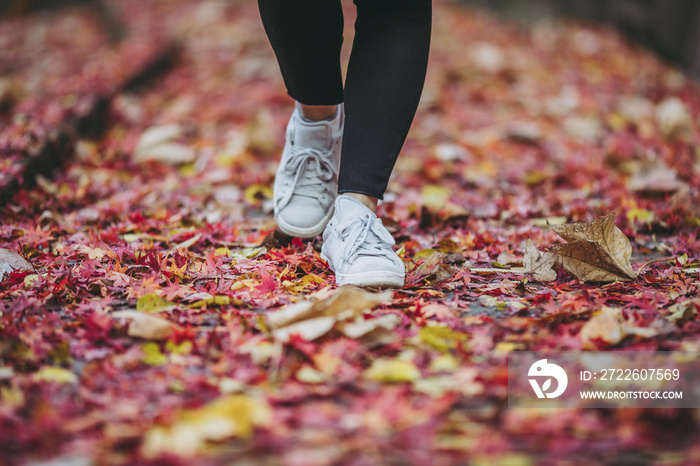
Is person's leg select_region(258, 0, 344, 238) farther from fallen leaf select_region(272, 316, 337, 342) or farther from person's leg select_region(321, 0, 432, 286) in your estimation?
fallen leaf select_region(272, 316, 337, 342)

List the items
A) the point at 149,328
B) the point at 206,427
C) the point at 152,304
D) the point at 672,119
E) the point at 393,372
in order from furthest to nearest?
the point at 672,119 → the point at 152,304 → the point at 149,328 → the point at 393,372 → the point at 206,427

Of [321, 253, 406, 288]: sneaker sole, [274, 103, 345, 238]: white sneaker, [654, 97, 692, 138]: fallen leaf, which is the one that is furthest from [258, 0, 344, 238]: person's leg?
[654, 97, 692, 138]: fallen leaf

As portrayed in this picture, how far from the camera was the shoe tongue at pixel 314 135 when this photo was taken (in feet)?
5.09

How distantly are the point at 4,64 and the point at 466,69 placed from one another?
329 centimetres

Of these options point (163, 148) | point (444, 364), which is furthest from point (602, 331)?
point (163, 148)

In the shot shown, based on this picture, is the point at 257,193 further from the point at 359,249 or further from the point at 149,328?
the point at 149,328

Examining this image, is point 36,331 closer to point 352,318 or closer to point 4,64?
point 352,318

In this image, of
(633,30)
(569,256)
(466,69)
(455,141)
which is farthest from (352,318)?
(633,30)

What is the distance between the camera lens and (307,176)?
1575mm

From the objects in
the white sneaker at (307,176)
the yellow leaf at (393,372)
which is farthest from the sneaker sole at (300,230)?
the yellow leaf at (393,372)

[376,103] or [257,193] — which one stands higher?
[376,103]

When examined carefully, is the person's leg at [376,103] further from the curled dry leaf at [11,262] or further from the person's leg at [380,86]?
the curled dry leaf at [11,262]

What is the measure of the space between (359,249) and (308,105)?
0.45 meters
